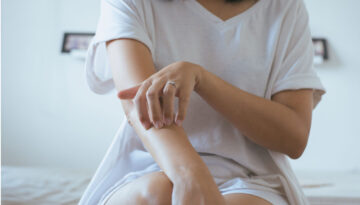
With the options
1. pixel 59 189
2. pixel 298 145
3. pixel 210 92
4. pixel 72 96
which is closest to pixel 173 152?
pixel 210 92

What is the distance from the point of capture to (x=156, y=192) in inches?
20.6

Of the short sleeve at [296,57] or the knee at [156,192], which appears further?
the short sleeve at [296,57]

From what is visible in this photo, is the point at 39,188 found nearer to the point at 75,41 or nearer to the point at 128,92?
the point at 128,92

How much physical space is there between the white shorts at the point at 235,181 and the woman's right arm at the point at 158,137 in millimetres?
129

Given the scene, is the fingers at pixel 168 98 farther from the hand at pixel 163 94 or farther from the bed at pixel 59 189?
the bed at pixel 59 189

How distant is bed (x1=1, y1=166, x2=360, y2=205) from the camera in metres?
1.06

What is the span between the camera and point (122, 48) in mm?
673

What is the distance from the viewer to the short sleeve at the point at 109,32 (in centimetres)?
68

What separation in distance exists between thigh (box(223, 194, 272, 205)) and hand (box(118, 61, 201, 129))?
6.0 inches

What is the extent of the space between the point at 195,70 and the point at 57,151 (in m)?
2.51

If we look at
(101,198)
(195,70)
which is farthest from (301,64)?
(101,198)

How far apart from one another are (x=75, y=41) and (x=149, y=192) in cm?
249

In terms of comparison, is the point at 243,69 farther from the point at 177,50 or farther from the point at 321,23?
the point at 321,23

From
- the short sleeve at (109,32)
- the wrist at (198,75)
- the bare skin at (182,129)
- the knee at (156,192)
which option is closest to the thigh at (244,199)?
the bare skin at (182,129)
